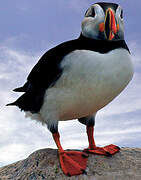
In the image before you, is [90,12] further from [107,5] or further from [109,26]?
[109,26]

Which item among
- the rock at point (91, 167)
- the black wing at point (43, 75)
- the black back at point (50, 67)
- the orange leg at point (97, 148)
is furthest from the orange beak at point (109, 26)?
the rock at point (91, 167)

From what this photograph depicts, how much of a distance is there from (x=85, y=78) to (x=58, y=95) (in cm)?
44

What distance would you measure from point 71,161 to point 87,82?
113 cm

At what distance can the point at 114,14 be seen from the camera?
404 cm

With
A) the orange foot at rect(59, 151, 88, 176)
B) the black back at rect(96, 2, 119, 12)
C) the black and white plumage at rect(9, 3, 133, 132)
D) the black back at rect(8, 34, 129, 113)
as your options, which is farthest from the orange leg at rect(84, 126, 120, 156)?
the black back at rect(96, 2, 119, 12)

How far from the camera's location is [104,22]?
3975mm

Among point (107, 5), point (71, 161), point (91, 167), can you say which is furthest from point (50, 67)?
point (91, 167)

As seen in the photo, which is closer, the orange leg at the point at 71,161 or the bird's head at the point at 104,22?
the bird's head at the point at 104,22

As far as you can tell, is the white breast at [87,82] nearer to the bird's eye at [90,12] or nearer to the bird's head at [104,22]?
the bird's head at [104,22]

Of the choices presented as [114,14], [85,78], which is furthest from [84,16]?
[85,78]

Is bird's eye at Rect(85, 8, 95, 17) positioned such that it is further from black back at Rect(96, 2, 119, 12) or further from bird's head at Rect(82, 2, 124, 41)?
black back at Rect(96, 2, 119, 12)

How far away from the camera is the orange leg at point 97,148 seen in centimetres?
465

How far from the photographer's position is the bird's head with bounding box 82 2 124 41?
397 cm

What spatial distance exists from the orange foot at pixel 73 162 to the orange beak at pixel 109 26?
66.5 inches
